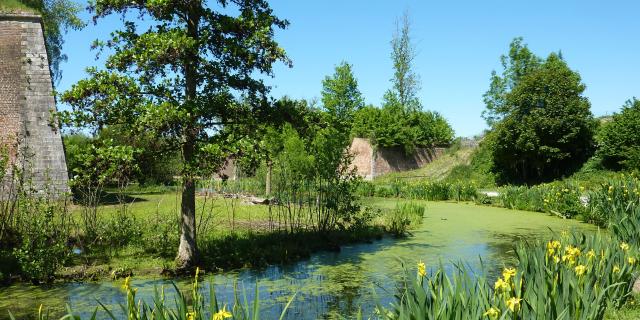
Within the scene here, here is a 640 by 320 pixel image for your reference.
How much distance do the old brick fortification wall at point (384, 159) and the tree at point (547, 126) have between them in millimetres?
10588

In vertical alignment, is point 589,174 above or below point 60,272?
above

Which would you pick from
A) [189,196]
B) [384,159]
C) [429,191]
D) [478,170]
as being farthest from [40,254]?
[384,159]

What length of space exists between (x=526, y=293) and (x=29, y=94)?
15.9 metres

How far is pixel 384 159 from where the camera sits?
116ft

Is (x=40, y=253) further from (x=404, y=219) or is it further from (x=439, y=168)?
(x=439, y=168)

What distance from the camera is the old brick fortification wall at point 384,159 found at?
3503 centimetres

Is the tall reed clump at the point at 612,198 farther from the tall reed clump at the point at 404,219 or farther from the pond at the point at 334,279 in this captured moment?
the tall reed clump at the point at 404,219

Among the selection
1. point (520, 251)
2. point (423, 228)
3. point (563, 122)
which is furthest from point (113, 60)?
point (563, 122)

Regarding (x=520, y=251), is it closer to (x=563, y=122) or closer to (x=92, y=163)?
(x=92, y=163)

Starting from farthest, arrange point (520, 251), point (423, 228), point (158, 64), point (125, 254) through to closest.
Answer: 1. point (423, 228)
2. point (125, 254)
3. point (158, 64)
4. point (520, 251)

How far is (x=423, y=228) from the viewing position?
41.5 ft

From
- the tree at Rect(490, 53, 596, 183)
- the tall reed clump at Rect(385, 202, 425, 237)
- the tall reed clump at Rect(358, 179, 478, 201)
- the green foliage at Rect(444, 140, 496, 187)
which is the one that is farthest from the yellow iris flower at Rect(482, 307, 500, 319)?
the green foliage at Rect(444, 140, 496, 187)

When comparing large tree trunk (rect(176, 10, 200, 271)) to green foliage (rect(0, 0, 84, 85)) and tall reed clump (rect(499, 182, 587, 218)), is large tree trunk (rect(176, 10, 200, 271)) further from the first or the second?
green foliage (rect(0, 0, 84, 85))

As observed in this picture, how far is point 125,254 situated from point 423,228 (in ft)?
23.1
